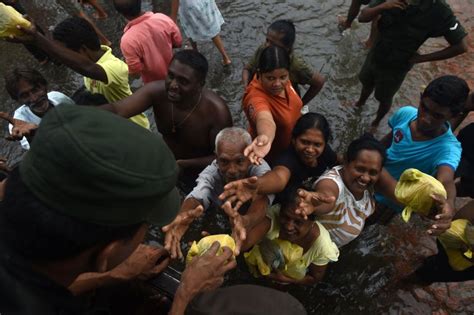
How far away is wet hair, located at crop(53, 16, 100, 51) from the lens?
2850mm

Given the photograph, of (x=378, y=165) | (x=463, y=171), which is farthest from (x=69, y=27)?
(x=463, y=171)

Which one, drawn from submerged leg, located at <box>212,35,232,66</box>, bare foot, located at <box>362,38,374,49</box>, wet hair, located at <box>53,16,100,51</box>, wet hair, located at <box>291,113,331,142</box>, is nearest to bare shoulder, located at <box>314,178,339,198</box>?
wet hair, located at <box>291,113,331,142</box>

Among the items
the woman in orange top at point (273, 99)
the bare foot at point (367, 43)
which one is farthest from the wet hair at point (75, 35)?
the bare foot at point (367, 43)

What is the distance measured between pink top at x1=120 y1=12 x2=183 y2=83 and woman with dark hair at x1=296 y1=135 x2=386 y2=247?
184 centimetres

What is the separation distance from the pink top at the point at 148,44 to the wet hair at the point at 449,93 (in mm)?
2168

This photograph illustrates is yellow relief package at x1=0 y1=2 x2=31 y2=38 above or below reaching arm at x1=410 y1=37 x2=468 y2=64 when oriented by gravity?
above

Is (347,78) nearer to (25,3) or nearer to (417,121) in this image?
(417,121)

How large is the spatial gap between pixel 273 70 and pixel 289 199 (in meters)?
0.95

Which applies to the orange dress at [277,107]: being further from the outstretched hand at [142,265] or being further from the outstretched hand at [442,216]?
the outstretched hand at [142,265]

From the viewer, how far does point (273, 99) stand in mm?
2674

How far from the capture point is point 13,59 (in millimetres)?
4984

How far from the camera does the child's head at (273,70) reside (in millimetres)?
2582

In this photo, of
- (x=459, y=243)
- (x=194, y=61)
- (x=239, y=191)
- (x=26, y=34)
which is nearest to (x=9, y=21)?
(x=26, y=34)

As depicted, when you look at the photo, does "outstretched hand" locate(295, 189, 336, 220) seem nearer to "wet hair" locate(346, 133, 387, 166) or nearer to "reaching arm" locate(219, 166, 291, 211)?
"reaching arm" locate(219, 166, 291, 211)
